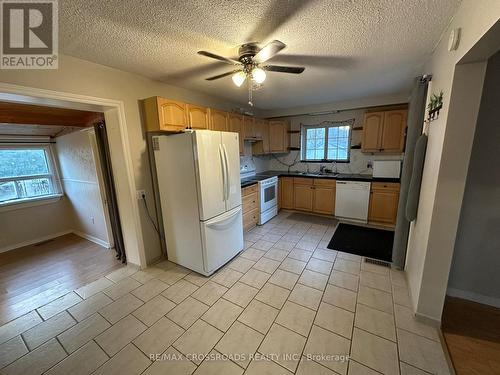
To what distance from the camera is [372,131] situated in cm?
385

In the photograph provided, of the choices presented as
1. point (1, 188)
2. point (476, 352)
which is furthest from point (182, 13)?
point (1, 188)

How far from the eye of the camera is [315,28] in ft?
5.02

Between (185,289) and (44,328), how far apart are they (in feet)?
A: 4.08

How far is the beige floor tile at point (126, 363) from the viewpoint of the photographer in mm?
1407

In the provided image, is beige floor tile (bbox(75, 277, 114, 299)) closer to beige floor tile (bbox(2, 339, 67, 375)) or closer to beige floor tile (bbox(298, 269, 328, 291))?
beige floor tile (bbox(2, 339, 67, 375))

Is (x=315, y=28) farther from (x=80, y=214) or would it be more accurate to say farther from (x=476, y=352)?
(x=80, y=214)

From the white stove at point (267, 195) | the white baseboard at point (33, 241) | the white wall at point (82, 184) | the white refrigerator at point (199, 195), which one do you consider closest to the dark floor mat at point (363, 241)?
the white stove at point (267, 195)

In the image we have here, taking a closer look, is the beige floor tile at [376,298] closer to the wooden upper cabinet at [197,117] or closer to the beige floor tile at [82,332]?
the beige floor tile at [82,332]

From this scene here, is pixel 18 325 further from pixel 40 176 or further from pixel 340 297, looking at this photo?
pixel 40 176

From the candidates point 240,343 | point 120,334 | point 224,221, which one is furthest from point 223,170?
point 120,334

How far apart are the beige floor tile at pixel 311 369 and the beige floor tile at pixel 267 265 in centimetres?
109

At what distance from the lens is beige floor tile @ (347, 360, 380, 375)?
1351 mm

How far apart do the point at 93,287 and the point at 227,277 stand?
1.60 m

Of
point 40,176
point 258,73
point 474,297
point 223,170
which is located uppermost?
point 258,73
